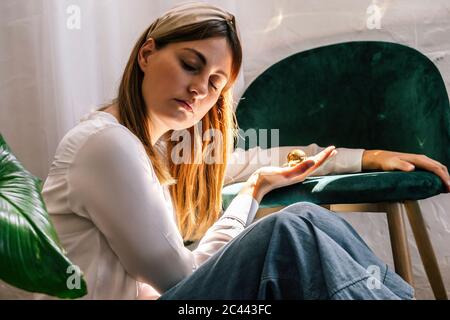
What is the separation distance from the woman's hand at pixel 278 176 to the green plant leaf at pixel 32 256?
23.0 inches

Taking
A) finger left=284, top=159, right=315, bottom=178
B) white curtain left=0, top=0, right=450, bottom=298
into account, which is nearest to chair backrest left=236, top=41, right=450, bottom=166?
white curtain left=0, top=0, right=450, bottom=298

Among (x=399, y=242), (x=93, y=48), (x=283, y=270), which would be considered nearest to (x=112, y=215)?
(x=283, y=270)

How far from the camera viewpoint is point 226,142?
3.75ft

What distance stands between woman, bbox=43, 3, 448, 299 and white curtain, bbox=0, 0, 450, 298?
22.6 inches

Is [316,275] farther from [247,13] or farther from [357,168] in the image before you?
[247,13]

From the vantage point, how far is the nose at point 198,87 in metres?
0.94

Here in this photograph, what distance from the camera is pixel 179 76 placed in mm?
928

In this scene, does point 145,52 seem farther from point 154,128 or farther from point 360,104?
point 360,104

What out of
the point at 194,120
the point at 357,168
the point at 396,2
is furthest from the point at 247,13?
the point at 194,120

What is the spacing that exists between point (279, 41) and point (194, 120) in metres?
1.06

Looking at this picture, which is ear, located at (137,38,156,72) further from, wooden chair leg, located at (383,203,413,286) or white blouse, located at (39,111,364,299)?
wooden chair leg, located at (383,203,413,286)

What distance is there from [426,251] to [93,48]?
1.00 meters

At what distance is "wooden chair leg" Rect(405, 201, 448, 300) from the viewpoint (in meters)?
1.36

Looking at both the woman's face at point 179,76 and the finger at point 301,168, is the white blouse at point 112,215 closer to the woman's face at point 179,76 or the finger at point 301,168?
the woman's face at point 179,76
